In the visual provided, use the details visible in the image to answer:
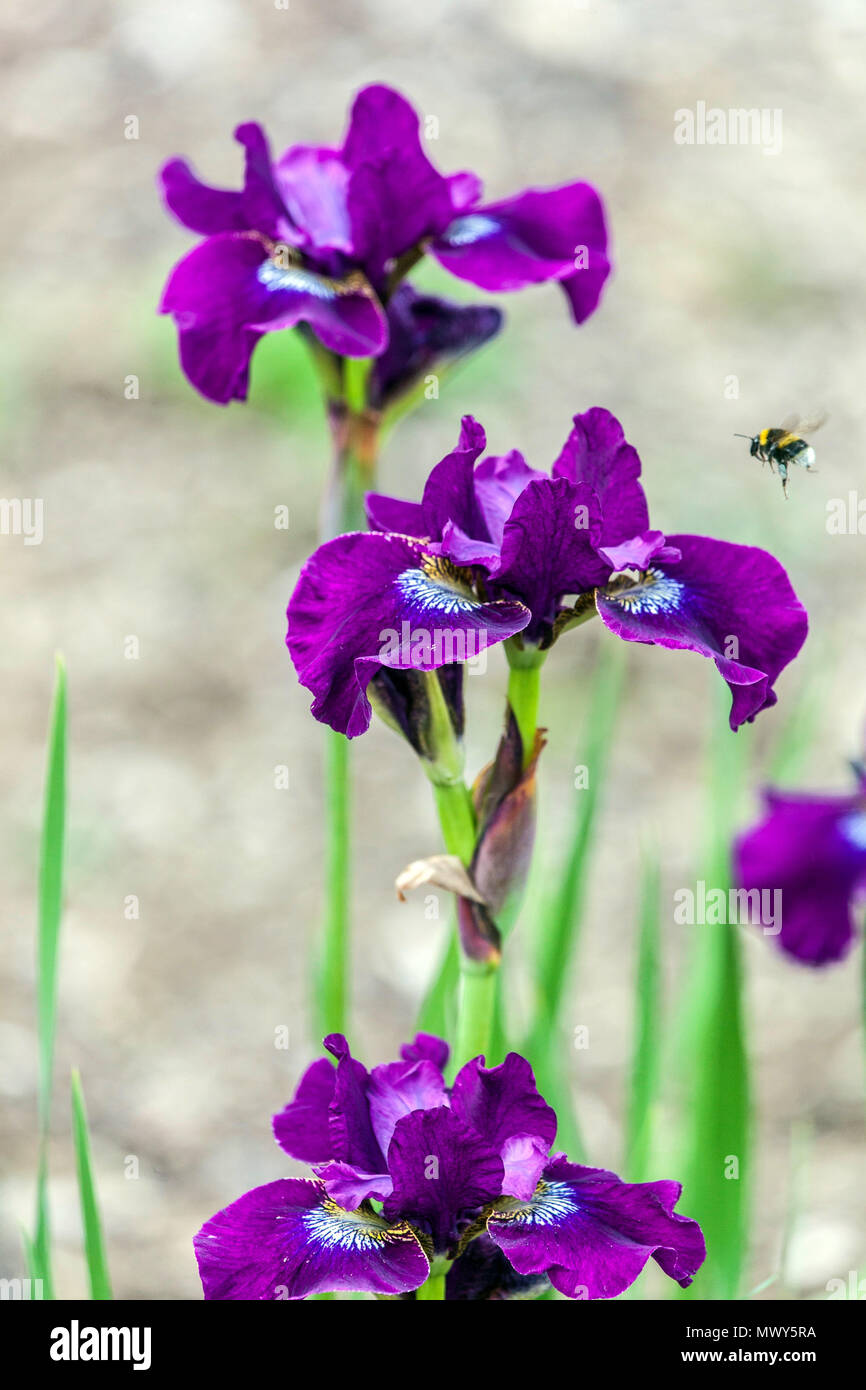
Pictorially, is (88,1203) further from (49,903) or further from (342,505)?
(342,505)

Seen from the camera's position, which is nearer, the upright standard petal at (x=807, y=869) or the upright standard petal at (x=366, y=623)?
the upright standard petal at (x=366, y=623)

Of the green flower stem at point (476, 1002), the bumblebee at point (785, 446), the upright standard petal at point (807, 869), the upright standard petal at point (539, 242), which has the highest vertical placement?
the upright standard petal at point (539, 242)

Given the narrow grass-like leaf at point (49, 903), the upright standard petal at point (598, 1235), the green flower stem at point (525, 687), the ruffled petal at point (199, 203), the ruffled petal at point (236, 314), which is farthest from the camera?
the ruffled petal at point (199, 203)

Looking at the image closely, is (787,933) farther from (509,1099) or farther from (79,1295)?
(79,1295)

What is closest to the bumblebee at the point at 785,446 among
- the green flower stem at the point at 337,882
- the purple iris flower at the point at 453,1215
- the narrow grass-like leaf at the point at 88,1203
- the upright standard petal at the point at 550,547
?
the upright standard petal at the point at 550,547

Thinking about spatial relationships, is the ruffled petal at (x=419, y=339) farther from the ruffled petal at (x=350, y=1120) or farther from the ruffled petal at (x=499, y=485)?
the ruffled petal at (x=350, y=1120)

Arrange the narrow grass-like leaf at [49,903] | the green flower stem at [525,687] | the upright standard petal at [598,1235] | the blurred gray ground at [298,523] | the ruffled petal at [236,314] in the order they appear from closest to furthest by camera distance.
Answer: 1. the upright standard petal at [598,1235]
2. the green flower stem at [525,687]
3. the narrow grass-like leaf at [49,903]
4. the ruffled petal at [236,314]
5. the blurred gray ground at [298,523]
